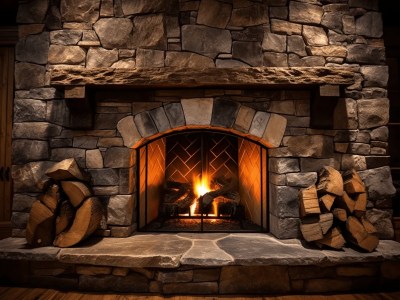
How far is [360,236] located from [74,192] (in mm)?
2601

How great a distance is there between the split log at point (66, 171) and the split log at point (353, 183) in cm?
252

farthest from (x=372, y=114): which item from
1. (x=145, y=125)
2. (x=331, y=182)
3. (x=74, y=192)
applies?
(x=74, y=192)

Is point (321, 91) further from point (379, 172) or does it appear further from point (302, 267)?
point (302, 267)

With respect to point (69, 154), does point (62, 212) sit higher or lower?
lower

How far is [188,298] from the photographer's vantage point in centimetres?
217

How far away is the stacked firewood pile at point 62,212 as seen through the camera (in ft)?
7.66

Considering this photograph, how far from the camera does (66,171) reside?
2346 mm

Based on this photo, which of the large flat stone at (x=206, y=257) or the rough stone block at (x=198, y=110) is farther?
the rough stone block at (x=198, y=110)

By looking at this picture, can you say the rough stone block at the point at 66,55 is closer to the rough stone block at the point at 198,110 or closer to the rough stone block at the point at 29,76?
the rough stone block at the point at 29,76

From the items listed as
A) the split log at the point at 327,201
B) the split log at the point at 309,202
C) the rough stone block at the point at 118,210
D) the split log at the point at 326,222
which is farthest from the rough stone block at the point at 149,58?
the split log at the point at 326,222

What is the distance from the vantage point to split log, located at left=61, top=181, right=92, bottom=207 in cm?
237

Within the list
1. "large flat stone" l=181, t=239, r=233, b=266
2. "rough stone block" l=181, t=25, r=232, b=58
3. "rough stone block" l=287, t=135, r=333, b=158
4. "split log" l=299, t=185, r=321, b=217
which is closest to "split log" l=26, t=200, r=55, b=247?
"large flat stone" l=181, t=239, r=233, b=266

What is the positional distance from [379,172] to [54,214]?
10.5 ft

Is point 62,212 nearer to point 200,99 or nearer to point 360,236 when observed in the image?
point 200,99
